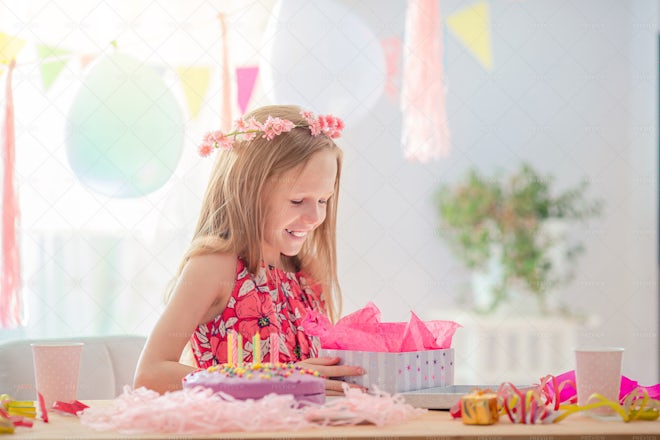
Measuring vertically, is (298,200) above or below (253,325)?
above

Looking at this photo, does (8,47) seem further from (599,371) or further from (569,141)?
(569,141)

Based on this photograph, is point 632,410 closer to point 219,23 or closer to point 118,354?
point 118,354

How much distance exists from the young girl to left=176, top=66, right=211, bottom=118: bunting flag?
1064 millimetres

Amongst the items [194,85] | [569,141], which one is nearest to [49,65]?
[194,85]

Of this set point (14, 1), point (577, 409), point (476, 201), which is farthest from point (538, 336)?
point (577, 409)

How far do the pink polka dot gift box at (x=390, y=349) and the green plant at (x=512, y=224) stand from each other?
3179 mm

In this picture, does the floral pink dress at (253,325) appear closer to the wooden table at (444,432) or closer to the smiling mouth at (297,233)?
the smiling mouth at (297,233)

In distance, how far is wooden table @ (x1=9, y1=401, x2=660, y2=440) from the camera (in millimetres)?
934

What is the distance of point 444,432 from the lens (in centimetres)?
95

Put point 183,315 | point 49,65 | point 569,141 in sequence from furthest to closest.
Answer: point 569,141
point 49,65
point 183,315

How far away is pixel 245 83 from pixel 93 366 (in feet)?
3.99

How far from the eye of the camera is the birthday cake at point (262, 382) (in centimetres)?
104

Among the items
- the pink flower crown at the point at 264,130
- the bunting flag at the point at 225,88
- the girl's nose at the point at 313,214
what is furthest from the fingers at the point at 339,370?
the bunting flag at the point at 225,88

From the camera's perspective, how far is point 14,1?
9.77 feet
